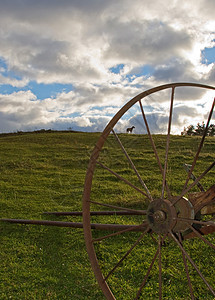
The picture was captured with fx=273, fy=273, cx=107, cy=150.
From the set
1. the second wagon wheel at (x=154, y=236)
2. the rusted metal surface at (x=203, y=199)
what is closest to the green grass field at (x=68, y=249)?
the second wagon wheel at (x=154, y=236)

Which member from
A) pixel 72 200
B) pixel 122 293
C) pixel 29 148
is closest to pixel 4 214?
pixel 72 200

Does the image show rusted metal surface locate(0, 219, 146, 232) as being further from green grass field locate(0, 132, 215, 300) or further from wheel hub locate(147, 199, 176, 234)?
wheel hub locate(147, 199, 176, 234)

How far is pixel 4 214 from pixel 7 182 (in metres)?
3.15

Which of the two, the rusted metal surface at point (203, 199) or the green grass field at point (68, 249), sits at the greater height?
the rusted metal surface at point (203, 199)

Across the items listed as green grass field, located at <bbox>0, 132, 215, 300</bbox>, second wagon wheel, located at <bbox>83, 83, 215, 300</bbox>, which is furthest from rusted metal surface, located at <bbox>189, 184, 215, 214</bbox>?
green grass field, located at <bbox>0, 132, 215, 300</bbox>

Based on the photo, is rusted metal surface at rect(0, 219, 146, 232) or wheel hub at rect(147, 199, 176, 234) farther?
rusted metal surface at rect(0, 219, 146, 232)

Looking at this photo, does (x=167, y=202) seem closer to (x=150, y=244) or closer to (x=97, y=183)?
(x=150, y=244)

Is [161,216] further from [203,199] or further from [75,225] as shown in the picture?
[75,225]

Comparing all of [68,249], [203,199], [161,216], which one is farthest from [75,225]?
[203,199]

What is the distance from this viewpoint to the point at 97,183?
946 cm

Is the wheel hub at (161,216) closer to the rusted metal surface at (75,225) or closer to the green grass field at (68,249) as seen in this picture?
the rusted metal surface at (75,225)

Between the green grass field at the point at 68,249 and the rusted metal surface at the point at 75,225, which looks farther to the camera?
the rusted metal surface at the point at 75,225

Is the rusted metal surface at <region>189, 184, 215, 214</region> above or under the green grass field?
above

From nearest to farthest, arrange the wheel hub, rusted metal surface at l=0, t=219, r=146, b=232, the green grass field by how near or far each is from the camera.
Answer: the wheel hub → the green grass field → rusted metal surface at l=0, t=219, r=146, b=232
